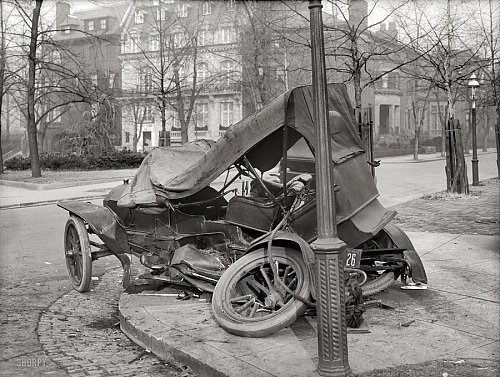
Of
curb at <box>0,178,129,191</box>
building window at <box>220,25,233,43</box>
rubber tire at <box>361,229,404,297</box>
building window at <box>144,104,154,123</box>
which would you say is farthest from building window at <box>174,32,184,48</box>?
rubber tire at <box>361,229,404,297</box>

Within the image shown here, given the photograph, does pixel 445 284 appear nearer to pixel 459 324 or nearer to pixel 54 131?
pixel 459 324

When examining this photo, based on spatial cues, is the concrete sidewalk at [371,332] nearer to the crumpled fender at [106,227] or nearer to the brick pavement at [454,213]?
the crumpled fender at [106,227]

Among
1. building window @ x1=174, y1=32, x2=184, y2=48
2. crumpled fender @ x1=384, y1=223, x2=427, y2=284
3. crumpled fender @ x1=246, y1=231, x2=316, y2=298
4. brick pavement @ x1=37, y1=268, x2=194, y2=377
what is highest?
building window @ x1=174, y1=32, x2=184, y2=48

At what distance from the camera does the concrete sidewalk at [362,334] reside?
4605 millimetres

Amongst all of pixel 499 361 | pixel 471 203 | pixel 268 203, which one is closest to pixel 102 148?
pixel 471 203

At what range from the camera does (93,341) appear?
5754 millimetres

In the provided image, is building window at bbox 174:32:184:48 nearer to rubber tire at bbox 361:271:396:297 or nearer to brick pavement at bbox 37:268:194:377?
brick pavement at bbox 37:268:194:377

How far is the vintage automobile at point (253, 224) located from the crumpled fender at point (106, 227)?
0.01 m

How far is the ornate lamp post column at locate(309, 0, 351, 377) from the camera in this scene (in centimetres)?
418

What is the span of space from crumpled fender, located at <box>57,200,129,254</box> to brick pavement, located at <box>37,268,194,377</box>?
66cm

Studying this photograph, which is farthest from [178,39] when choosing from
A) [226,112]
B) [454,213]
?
[454,213]

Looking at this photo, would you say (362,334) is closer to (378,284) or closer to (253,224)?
(378,284)

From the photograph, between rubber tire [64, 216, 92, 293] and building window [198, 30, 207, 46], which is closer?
rubber tire [64, 216, 92, 293]

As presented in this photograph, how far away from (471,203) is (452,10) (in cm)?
709
